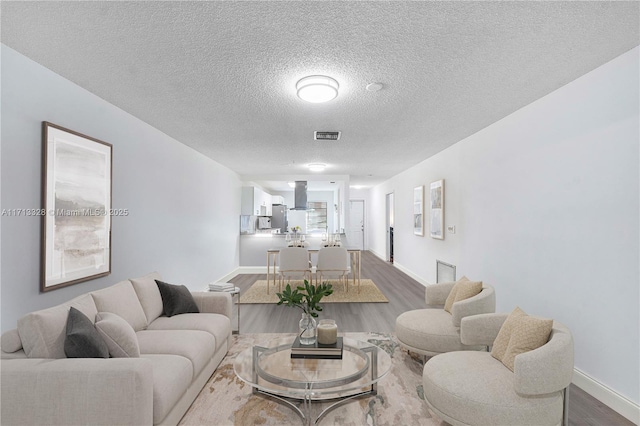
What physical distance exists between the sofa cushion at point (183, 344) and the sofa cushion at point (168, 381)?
0.08 meters

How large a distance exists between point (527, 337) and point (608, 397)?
3.47ft

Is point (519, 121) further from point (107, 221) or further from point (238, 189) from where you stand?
point (238, 189)

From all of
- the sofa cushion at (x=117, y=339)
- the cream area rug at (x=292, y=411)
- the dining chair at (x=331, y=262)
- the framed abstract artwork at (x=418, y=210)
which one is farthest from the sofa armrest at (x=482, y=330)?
the framed abstract artwork at (x=418, y=210)

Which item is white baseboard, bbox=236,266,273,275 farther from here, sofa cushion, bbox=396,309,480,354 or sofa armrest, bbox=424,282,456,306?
sofa cushion, bbox=396,309,480,354

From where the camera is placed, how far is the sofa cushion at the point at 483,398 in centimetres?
177

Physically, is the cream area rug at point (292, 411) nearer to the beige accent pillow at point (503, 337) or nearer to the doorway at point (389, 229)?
the beige accent pillow at point (503, 337)

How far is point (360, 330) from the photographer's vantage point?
395 centimetres

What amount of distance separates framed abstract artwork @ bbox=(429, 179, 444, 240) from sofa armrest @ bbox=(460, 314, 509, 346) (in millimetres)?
3028

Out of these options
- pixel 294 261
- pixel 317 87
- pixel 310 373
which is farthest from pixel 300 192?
pixel 310 373

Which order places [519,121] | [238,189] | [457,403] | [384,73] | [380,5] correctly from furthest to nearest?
[238,189] < [519,121] < [384,73] < [457,403] < [380,5]

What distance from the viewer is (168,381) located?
1.98m

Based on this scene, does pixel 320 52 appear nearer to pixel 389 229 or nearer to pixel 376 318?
pixel 376 318

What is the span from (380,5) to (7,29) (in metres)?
2.29

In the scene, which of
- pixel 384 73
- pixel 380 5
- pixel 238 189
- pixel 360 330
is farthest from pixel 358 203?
pixel 380 5
